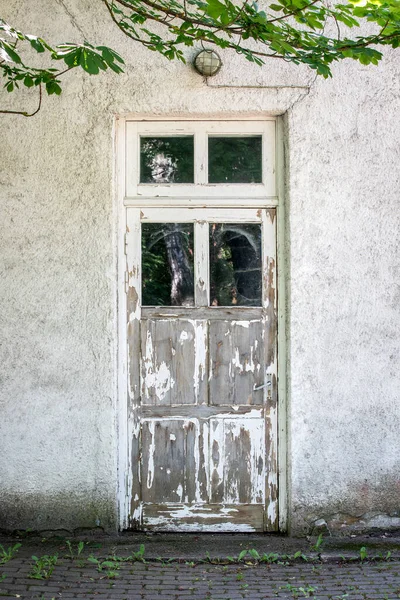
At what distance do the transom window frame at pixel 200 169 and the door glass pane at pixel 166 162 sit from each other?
0.14 ft

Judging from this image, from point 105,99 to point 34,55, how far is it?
1.96 ft

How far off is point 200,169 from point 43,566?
2924 millimetres

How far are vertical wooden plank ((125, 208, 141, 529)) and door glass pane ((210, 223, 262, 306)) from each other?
1.82 ft

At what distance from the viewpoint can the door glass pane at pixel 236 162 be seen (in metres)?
5.13

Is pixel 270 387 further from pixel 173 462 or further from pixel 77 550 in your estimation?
pixel 77 550

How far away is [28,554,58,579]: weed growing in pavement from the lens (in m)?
4.26

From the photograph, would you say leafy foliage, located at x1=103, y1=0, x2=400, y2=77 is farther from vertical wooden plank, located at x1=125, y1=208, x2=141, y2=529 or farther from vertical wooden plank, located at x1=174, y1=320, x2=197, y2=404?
vertical wooden plank, located at x1=174, y1=320, x2=197, y2=404

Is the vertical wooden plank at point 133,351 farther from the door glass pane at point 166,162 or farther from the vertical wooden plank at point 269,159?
the vertical wooden plank at point 269,159

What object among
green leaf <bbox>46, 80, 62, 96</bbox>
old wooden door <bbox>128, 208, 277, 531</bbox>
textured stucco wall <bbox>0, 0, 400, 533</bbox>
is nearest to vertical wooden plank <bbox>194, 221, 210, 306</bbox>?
old wooden door <bbox>128, 208, 277, 531</bbox>

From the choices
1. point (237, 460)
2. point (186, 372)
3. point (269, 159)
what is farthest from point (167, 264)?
point (237, 460)

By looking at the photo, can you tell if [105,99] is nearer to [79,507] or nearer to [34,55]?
[34,55]

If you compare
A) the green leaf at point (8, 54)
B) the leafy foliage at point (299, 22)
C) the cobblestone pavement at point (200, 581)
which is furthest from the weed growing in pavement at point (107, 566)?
the leafy foliage at point (299, 22)

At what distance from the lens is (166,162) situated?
202 inches

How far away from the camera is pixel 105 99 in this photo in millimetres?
4945
